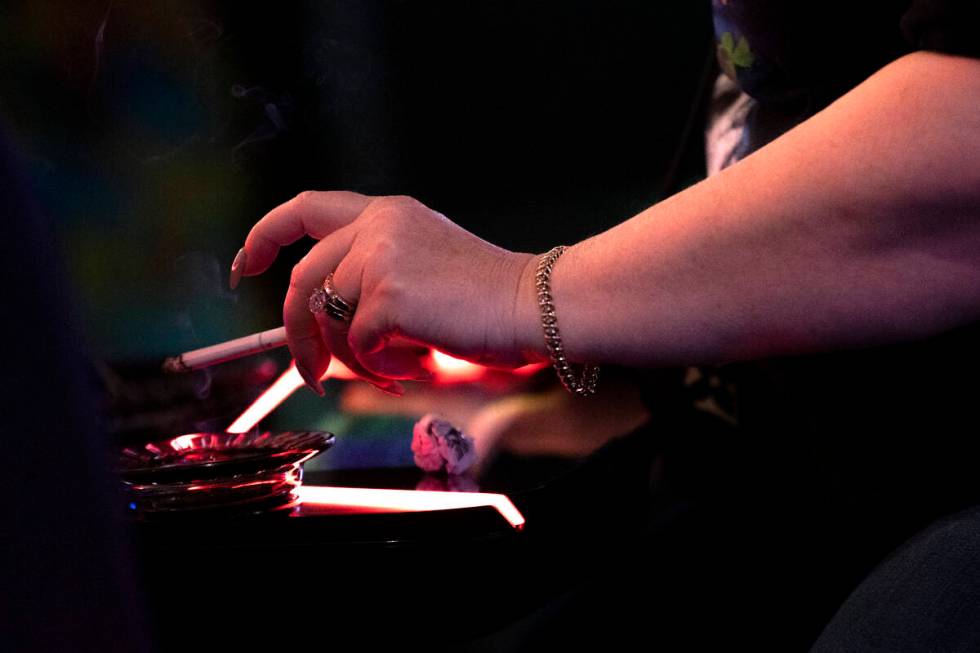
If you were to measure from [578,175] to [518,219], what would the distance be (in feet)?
0.65

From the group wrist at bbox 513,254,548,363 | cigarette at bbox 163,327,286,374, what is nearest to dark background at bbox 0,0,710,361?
cigarette at bbox 163,327,286,374

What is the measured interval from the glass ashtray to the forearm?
234 millimetres

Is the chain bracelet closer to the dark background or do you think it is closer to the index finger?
the index finger

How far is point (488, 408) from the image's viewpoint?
119 centimetres

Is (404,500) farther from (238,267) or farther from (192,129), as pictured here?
(192,129)

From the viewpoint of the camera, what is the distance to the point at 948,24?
2.01ft

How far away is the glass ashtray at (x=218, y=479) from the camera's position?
699 mm

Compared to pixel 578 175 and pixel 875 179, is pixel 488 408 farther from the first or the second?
pixel 875 179

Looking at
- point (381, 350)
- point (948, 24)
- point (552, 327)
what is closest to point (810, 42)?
point (948, 24)

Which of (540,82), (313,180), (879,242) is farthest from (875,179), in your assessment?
(540,82)

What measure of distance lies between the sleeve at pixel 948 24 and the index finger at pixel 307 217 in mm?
441

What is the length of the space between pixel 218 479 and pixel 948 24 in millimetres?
623

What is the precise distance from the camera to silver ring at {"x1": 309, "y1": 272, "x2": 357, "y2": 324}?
0.76 m

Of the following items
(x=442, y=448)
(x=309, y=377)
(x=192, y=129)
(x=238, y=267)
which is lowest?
(x=442, y=448)
